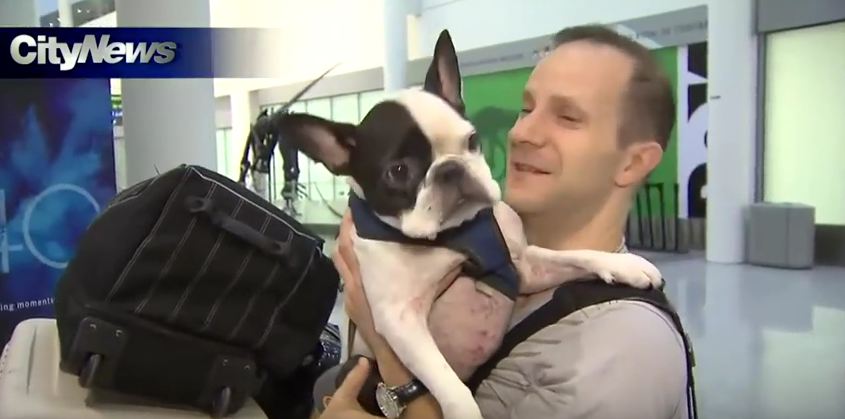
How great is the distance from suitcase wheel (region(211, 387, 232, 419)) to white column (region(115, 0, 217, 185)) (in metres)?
3.34

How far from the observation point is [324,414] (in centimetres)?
164

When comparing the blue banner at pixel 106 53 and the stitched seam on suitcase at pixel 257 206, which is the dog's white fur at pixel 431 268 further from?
the blue banner at pixel 106 53

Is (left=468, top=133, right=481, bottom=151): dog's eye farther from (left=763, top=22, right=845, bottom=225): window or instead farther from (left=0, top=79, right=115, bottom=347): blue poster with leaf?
(left=763, top=22, right=845, bottom=225): window

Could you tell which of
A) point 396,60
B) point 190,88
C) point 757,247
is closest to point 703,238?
point 757,247

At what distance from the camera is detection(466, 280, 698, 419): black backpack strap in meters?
1.55

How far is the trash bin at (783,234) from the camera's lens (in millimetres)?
8562

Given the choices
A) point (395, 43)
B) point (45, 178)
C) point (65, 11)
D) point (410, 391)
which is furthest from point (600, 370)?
point (395, 43)

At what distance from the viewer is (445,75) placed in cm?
170


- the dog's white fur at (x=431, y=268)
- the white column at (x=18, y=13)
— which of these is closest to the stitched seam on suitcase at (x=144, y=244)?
the dog's white fur at (x=431, y=268)

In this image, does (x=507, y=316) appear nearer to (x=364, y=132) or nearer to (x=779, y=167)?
(x=364, y=132)

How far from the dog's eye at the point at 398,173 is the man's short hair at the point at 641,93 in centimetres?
46

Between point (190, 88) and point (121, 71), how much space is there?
413 millimetres

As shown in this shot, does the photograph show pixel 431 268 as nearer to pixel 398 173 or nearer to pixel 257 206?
pixel 398 173

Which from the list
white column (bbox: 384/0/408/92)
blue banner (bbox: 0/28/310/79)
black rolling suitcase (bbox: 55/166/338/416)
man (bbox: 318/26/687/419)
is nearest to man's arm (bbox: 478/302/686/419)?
man (bbox: 318/26/687/419)
